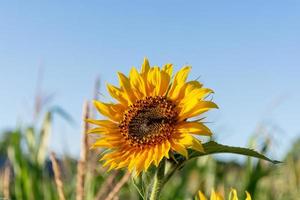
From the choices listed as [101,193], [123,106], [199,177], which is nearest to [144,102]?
[123,106]

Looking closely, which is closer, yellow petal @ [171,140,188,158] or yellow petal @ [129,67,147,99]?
yellow petal @ [171,140,188,158]

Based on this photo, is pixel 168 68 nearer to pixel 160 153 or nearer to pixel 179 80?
pixel 179 80

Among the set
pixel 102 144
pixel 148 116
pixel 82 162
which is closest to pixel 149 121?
pixel 148 116

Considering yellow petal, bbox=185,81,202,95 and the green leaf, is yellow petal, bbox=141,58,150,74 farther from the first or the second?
the green leaf

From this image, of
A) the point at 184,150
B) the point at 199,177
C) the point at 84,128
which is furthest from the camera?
the point at 199,177

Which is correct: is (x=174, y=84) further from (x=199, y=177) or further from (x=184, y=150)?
(x=199, y=177)

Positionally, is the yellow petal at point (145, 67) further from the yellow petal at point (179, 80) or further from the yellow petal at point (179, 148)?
the yellow petal at point (179, 148)

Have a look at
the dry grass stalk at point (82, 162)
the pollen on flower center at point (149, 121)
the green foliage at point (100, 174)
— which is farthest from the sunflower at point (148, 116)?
the green foliage at point (100, 174)

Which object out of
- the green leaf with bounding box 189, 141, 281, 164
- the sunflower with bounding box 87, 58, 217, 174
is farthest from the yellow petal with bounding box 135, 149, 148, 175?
the green leaf with bounding box 189, 141, 281, 164
